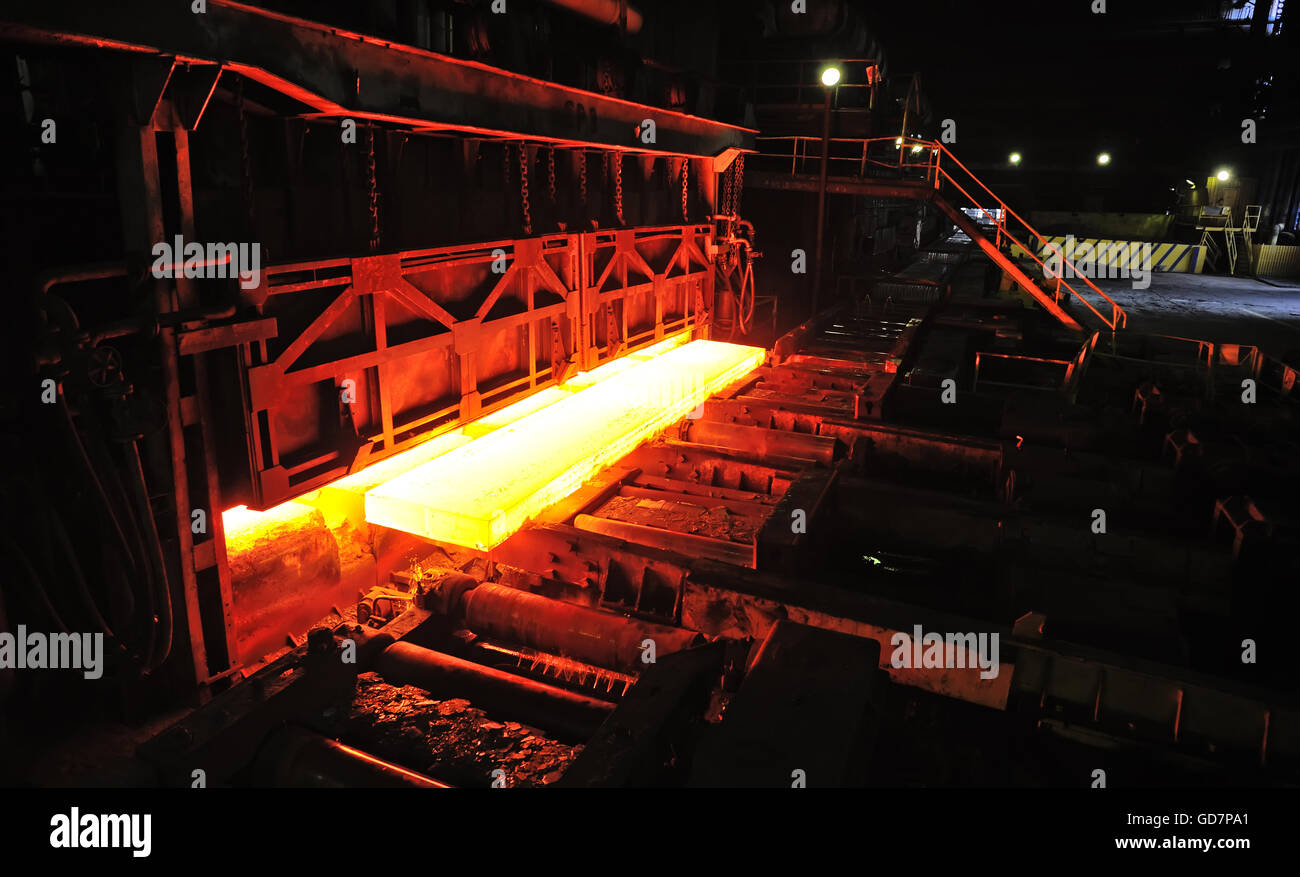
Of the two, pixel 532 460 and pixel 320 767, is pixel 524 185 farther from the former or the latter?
pixel 320 767

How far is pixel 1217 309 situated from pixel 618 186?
52.7 ft

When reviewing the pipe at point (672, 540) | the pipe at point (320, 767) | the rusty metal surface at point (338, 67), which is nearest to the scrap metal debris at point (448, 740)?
the pipe at point (320, 767)

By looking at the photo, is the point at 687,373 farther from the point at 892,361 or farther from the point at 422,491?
the point at 422,491

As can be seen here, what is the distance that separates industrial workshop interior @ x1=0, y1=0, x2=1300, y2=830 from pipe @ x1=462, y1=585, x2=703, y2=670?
2 cm

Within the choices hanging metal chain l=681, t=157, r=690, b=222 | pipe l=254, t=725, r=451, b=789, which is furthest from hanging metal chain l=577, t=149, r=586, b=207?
pipe l=254, t=725, r=451, b=789

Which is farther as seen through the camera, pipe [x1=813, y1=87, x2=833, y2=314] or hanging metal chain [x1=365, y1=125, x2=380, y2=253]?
pipe [x1=813, y1=87, x2=833, y2=314]

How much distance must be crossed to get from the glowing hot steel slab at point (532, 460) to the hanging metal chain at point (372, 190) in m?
1.52

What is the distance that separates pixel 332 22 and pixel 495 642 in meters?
3.50

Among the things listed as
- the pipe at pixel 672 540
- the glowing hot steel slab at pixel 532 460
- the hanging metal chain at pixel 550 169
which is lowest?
the pipe at pixel 672 540

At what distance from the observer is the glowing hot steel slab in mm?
4524

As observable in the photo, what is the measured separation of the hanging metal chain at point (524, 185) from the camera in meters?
5.73

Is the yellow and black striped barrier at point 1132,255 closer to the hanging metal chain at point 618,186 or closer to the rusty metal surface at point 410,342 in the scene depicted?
the hanging metal chain at point 618,186

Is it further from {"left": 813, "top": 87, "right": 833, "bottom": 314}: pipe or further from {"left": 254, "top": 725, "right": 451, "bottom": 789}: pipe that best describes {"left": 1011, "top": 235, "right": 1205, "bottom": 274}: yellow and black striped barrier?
{"left": 254, "top": 725, "right": 451, "bottom": 789}: pipe
